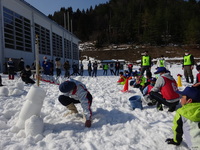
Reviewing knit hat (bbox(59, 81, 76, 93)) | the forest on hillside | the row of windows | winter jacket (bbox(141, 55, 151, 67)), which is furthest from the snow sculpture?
the forest on hillside

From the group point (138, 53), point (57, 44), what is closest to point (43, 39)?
point (57, 44)

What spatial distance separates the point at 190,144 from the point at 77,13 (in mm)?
97268

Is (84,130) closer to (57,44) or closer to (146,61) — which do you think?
(146,61)

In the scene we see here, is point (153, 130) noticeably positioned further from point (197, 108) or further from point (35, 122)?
point (35, 122)

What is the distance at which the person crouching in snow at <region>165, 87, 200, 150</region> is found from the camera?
6.23 ft

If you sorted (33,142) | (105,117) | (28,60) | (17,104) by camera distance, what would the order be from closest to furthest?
1. (33,142)
2. (105,117)
3. (17,104)
4. (28,60)

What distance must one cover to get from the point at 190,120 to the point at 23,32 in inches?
644

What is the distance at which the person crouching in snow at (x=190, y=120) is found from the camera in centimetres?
190

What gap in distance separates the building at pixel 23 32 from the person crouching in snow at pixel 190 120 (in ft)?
44.4

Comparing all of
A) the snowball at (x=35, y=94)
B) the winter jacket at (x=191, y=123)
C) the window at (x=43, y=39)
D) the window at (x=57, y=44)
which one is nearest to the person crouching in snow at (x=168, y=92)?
the winter jacket at (x=191, y=123)

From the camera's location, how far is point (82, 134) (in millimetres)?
2770

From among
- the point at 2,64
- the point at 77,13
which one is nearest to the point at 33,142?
the point at 2,64

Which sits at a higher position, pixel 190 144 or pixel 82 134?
pixel 190 144

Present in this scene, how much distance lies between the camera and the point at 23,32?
592 inches
